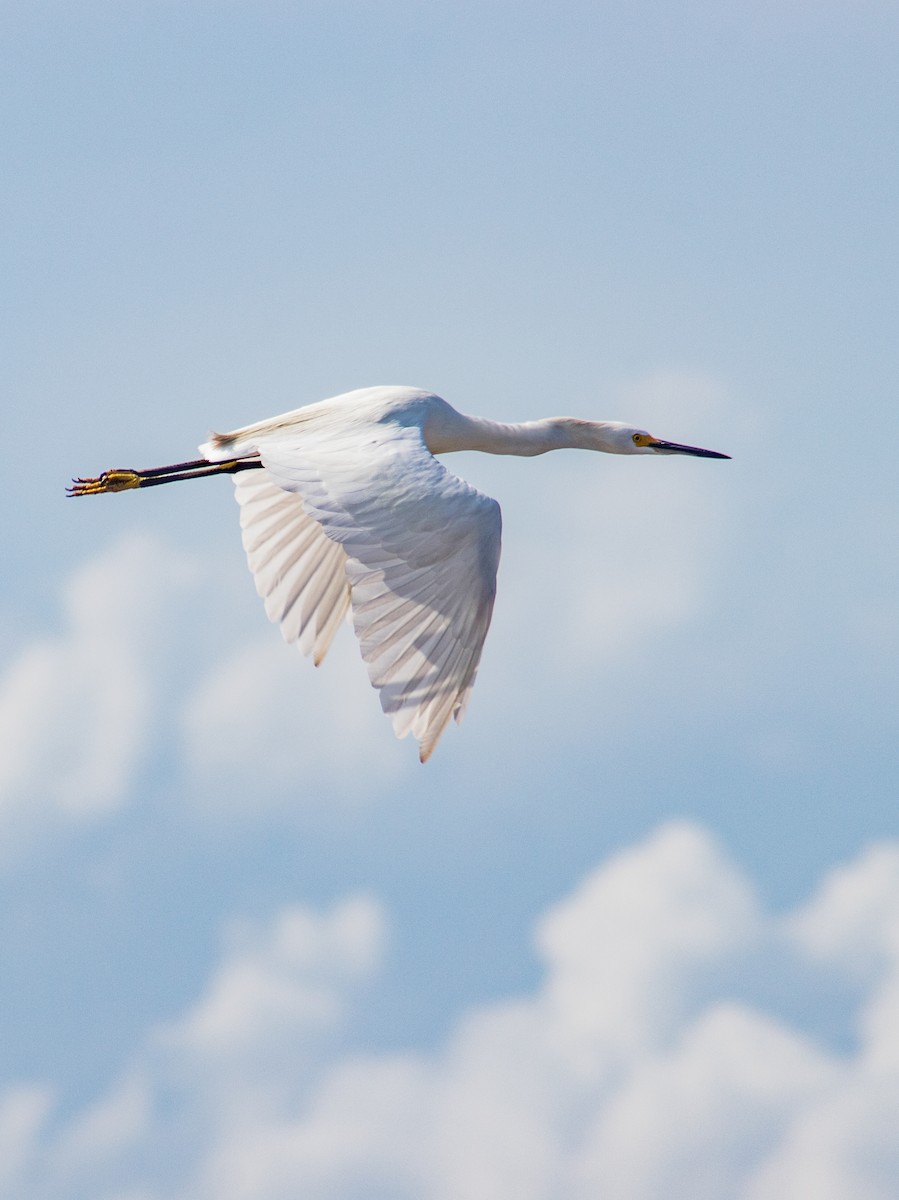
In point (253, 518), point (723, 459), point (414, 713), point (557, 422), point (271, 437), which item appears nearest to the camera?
point (414, 713)

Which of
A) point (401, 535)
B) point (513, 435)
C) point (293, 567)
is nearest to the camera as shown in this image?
point (401, 535)

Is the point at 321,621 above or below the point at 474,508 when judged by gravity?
below

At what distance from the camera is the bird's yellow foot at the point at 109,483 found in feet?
46.6

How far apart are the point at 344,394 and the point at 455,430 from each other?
93cm

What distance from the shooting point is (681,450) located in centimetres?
1611

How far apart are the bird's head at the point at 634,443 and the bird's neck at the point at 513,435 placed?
4cm

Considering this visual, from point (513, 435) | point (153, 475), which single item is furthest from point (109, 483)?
point (513, 435)

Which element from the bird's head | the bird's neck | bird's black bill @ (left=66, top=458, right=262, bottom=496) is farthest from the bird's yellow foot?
the bird's head

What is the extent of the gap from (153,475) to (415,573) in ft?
12.1

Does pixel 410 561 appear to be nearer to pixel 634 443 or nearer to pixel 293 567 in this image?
pixel 293 567

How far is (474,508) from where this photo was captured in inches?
446

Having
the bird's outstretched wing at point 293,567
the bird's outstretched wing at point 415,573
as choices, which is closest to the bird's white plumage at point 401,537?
the bird's outstretched wing at point 415,573

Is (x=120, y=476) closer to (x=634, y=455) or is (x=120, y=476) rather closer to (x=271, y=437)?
(x=271, y=437)

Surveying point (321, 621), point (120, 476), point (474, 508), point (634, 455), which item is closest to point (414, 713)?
point (474, 508)
